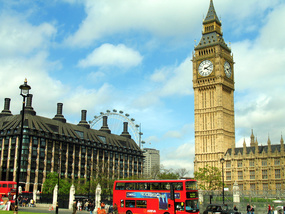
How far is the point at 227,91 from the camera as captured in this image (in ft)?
397

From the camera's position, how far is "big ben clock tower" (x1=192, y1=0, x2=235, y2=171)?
114m

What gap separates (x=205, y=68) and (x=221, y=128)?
66.4 feet

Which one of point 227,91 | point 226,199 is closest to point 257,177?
point 227,91

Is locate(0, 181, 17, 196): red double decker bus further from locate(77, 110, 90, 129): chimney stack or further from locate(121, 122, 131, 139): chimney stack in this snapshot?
locate(121, 122, 131, 139): chimney stack

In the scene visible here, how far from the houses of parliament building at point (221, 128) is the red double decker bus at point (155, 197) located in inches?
2603

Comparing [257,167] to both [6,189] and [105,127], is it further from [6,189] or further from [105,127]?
[105,127]

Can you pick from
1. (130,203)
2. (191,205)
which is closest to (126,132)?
(130,203)

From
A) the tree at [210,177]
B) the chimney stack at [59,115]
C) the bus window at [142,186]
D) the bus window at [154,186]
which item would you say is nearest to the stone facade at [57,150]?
the chimney stack at [59,115]

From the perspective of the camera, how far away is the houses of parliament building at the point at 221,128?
104 meters

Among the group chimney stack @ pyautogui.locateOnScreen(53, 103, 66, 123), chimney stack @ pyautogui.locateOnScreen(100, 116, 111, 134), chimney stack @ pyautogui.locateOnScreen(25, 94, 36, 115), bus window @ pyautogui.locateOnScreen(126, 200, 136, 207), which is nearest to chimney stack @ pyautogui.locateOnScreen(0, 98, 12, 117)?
chimney stack @ pyautogui.locateOnScreen(25, 94, 36, 115)

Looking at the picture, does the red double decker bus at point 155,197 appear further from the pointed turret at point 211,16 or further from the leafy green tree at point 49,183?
the pointed turret at point 211,16

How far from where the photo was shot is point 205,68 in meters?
121

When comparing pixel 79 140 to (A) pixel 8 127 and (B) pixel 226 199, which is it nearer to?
(A) pixel 8 127

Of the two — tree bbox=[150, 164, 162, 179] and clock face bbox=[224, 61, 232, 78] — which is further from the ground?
clock face bbox=[224, 61, 232, 78]
